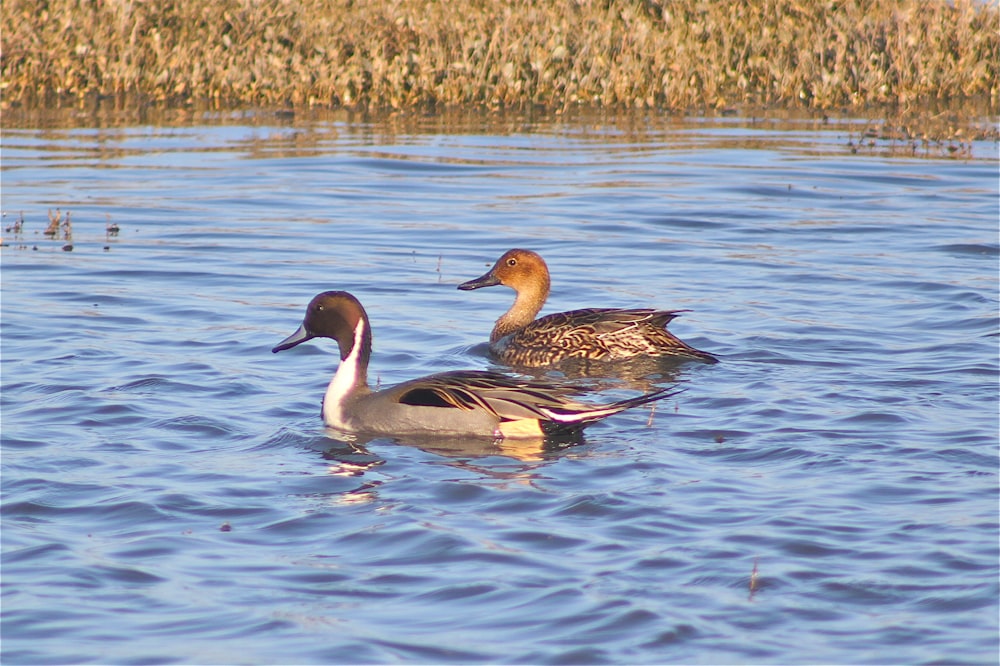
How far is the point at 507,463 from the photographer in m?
7.40

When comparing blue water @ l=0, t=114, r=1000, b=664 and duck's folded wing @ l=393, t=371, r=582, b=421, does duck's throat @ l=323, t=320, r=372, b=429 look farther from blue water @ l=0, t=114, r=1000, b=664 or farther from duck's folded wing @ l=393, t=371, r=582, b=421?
duck's folded wing @ l=393, t=371, r=582, b=421

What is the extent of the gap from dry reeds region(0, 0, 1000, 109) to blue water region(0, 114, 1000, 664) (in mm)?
5258

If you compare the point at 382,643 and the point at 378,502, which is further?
the point at 378,502

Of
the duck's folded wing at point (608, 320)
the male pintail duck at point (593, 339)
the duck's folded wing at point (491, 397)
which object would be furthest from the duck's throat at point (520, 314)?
the duck's folded wing at point (491, 397)

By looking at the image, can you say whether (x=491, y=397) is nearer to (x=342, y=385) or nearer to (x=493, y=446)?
(x=493, y=446)

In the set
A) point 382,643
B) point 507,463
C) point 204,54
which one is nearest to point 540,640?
point 382,643

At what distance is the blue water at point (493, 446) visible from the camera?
207 inches

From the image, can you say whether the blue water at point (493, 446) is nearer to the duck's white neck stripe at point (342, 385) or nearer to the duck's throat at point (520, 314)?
the duck's white neck stripe at point (342, 385)

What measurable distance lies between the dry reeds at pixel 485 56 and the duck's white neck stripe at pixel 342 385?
13830mm

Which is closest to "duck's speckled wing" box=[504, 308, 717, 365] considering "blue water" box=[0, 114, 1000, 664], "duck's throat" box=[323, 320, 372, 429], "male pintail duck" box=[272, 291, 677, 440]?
"blue water" box=[0, 114, 1000, 664]

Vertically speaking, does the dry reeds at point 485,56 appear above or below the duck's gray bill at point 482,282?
above

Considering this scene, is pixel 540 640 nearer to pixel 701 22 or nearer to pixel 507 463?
pixel 507 463

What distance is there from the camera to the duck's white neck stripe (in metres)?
8.06

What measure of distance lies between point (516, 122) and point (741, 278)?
30.4ft
